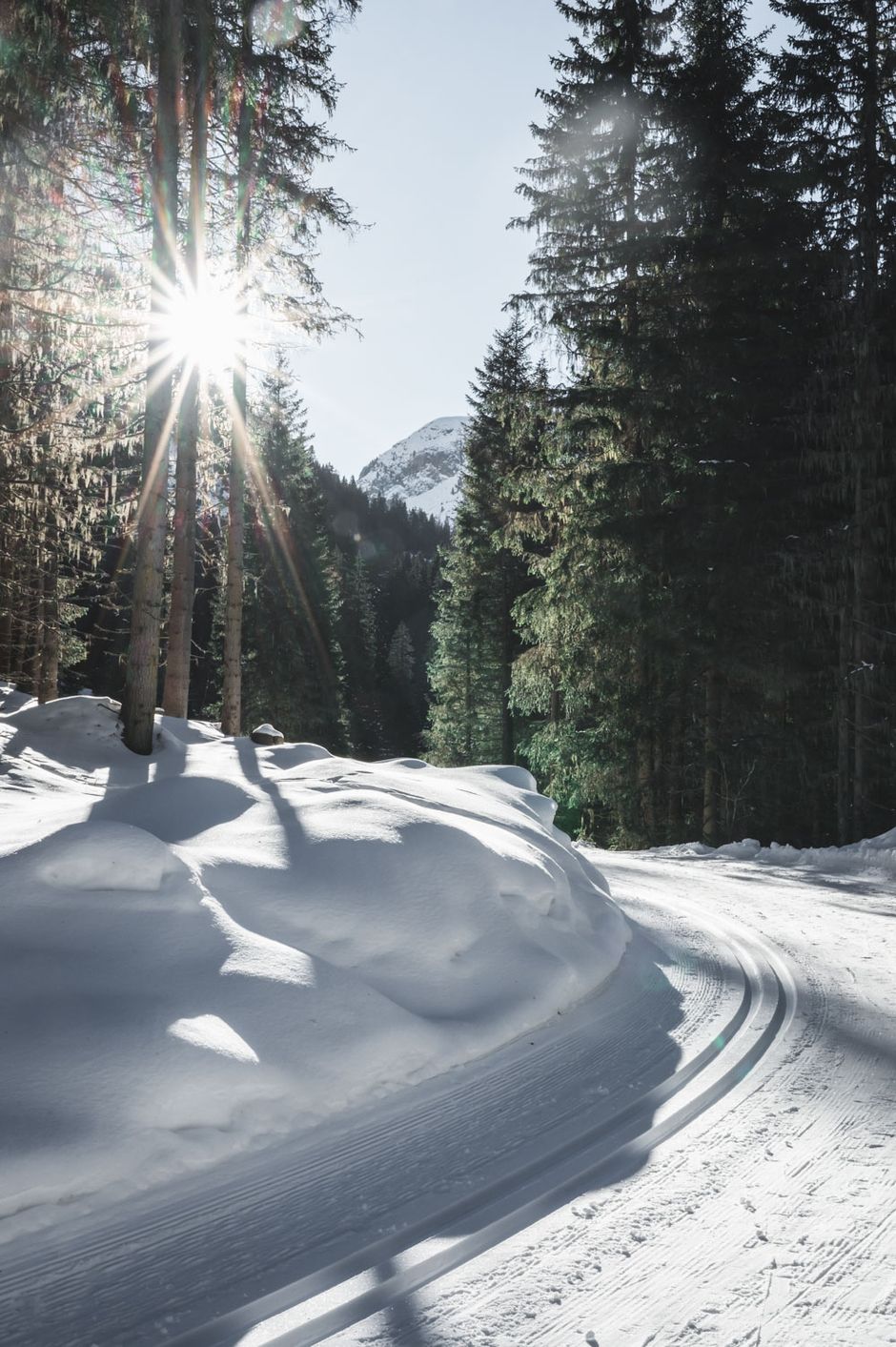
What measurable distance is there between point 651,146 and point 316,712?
18.7 meters

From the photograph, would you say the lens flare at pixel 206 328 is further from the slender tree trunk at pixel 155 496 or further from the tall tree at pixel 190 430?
the slender tree trunk at pixel 155 496

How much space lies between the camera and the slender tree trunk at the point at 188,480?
1020 cm

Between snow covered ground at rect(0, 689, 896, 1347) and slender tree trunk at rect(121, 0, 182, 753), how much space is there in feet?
9.36

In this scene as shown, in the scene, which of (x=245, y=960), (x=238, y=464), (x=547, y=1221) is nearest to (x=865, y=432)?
(x=238, y=464)

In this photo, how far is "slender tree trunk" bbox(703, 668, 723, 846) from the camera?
44.3 feet

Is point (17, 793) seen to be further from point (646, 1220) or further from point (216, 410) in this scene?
point (216, 410)

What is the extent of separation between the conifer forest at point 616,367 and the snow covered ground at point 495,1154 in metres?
5.14

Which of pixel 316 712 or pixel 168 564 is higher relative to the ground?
pixel 168 564

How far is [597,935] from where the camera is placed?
476cm

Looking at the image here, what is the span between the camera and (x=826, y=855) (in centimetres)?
980

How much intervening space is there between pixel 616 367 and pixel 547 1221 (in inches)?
557

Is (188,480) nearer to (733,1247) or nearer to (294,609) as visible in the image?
(733,1247)

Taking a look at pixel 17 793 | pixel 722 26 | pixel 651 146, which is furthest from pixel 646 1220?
pixel 722 26

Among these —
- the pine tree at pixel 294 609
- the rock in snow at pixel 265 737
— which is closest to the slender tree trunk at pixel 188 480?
the rock in snow at pixel 265 737
